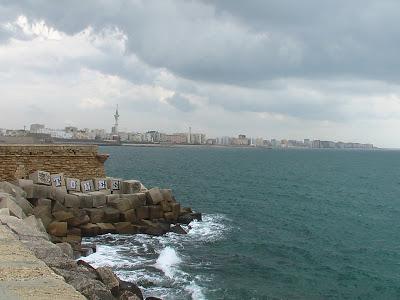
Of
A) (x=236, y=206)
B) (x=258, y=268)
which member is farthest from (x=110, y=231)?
(x=236, y=206)

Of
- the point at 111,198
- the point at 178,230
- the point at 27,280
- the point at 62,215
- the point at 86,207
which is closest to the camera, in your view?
the point at 27,280

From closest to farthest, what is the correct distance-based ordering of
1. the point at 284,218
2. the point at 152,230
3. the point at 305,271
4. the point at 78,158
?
the point at 305,271 < the point at 152,230 < the point at 78,158 < the point at 284,218

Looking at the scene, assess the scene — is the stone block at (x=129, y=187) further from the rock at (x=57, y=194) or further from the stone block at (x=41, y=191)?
the stone block at (x=41, y=191)

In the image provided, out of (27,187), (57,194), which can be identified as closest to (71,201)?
(57,194)

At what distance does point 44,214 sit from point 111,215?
339 centimetres

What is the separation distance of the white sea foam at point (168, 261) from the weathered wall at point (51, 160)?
8.14 meters

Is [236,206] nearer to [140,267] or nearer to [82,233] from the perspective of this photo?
[82,233]

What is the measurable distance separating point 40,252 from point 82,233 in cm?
1211

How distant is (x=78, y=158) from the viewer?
24938mm

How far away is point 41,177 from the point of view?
72.3 ft

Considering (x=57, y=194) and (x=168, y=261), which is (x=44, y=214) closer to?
(x=57, y=194)

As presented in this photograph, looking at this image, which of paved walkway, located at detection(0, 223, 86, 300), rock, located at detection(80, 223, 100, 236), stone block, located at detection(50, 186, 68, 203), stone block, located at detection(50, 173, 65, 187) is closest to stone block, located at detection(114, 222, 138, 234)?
rock, located at detection(80, 223, 100, 236)

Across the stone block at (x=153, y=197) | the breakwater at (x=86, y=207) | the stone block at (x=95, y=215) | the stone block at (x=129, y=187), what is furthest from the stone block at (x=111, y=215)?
the stone block at (x=153, y=197)

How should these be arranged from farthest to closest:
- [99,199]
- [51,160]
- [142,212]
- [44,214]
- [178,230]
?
[142,212], [51,160], [178,230], [99,199], [44,214]
